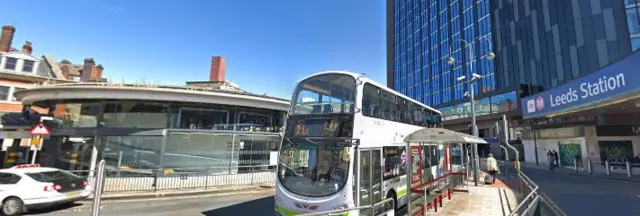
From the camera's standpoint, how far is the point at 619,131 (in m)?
23.6

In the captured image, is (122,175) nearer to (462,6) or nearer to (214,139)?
(214,139)

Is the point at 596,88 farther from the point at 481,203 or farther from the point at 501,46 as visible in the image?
the point at 501,46

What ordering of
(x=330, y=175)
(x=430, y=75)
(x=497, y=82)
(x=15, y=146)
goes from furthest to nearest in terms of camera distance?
1. (x=430, y=75)
2. (x=497, y=82)
3. (x=15, y=146)
4. (x=330, y=175)

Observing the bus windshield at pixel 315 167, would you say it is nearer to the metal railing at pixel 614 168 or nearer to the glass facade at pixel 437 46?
the metal railing at pixel 614 168

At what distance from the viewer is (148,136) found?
16266 millimetres

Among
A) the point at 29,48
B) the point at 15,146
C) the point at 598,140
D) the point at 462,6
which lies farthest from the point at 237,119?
the point at 462,6

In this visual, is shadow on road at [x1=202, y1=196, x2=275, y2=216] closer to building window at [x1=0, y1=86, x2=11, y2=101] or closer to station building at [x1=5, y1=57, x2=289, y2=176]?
station building at [x1=5, y1=57, x2=289, y2=176]

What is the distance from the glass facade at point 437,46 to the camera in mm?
47188

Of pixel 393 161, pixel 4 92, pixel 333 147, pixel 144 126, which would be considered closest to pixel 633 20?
pixel 393 161

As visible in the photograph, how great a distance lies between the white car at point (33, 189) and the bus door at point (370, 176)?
9752 millimetres

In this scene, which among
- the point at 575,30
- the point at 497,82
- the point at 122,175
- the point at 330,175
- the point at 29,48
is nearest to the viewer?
the point at 330,175

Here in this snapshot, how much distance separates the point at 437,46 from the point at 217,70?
4545 centimetres

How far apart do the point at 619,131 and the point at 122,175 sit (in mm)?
34182

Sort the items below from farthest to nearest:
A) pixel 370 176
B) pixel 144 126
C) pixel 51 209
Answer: pixel 144 126 < pixel 51 209 < pixel 370 176
